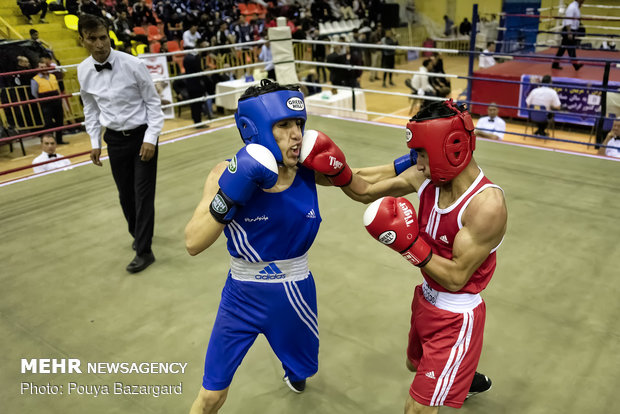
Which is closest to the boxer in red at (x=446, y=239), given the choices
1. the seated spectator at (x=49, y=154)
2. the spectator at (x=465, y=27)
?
the seated spectator at (x=49, y=154)

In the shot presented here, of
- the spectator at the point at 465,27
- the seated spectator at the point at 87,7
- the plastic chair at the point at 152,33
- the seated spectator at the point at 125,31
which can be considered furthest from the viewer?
the spectator at the point at 465,27

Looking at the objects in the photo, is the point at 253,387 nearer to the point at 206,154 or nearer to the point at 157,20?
the point at 206,154

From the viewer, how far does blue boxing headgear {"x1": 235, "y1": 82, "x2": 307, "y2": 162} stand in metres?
1.79

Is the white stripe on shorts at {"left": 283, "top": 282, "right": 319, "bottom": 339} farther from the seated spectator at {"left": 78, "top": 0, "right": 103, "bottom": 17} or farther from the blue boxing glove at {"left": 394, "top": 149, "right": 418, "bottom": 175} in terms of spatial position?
the seated spectator at {"left": 78, "top": 0, "right": 103, "bottom": 17}

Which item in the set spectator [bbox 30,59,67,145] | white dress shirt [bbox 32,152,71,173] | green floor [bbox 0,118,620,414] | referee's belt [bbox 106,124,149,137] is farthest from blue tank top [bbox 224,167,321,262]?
spectator [bbox 30,59,67,145]

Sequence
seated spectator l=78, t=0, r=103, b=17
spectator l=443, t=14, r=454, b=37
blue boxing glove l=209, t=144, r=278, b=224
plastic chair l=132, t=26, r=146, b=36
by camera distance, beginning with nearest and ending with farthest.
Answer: blue boxing glove l=209, t=144, r=278, b=224, seated spectator l=78, t=0, r=103, b=17, plastic chair l=132, t=26, r=146, b=36, spectator l=443, t=14, r=454, b=37

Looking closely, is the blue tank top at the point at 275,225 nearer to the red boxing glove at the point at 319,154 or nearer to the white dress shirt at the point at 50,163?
the red boxing glove at the point at 319,154

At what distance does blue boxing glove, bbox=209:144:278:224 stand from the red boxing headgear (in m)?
0.49

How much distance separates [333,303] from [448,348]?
1.36 metres

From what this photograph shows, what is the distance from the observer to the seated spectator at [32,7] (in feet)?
31.9

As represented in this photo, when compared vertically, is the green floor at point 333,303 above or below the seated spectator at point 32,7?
below

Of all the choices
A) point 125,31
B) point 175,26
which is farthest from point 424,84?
point 175,26

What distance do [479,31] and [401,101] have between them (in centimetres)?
706

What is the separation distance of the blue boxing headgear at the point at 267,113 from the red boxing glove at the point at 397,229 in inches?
15.6
